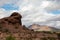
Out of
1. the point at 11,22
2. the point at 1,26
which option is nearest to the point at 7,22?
the point at 11,22

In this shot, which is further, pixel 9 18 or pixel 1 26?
pixel 9 18

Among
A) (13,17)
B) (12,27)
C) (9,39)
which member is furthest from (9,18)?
(9,39)

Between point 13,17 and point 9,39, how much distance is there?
319 feet

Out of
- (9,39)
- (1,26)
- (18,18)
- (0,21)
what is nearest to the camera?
(9,39)

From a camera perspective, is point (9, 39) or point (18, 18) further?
point (18, 18)

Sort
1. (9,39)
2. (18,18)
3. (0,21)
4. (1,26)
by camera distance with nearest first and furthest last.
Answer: (9,39)
(1,26)
(0,21)
(18,18)

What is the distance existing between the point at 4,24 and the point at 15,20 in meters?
9.41

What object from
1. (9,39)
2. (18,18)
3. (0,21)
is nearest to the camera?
(9,39)

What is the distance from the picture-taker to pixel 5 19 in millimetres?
142125

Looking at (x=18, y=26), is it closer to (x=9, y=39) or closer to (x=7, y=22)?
(x=7, y=22)

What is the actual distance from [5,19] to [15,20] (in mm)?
7206

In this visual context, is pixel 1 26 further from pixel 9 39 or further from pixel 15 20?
pixel 9 39

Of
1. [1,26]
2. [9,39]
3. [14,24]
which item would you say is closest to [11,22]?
[14,24]

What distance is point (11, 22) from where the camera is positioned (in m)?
141
